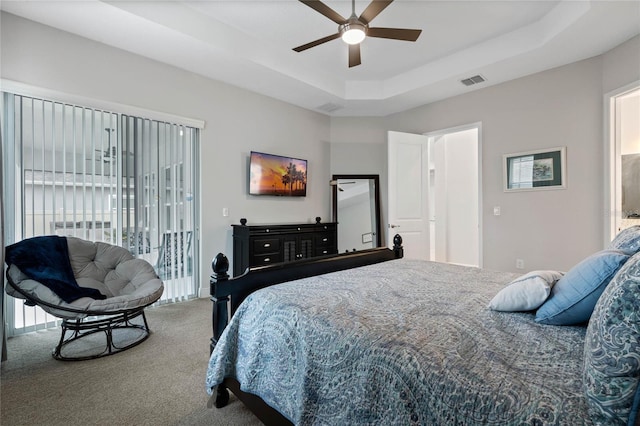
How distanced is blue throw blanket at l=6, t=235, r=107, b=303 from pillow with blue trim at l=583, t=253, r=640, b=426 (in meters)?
2.98

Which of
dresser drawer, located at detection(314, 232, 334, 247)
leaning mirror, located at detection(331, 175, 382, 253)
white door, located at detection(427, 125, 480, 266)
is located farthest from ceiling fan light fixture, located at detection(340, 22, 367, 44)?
white door, located at detection(427, 125, 480, 266)

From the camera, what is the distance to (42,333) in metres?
2.73

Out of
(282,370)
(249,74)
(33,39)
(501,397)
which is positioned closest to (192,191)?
(249,74)

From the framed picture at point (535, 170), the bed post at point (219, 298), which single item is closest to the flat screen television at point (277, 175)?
the bed post at point (219, 298)

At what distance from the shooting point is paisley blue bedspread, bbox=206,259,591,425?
0.82 m

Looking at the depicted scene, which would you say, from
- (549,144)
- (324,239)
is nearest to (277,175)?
(324,239)

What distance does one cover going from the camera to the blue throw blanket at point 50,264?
229 cm

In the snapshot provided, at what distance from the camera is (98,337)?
8.76 ft

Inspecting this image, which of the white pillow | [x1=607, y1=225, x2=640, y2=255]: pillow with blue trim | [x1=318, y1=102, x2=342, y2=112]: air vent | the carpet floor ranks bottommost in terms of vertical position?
the carpet floor

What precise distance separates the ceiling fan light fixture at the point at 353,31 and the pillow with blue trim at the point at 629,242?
2192mm

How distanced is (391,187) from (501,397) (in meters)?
3.92

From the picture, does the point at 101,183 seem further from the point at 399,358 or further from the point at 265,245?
the point at 399,358

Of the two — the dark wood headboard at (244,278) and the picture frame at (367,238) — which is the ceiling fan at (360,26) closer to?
the dark wood headboard at (244,278)

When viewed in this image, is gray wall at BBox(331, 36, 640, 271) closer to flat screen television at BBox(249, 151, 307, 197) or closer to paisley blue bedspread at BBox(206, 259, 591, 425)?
flat screen television at BBox(249, 151, 307, 197)
